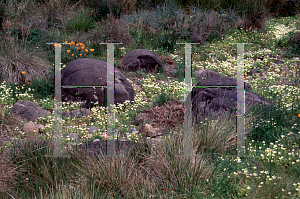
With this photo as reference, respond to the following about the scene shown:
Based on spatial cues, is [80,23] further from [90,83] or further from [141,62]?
[90,83]

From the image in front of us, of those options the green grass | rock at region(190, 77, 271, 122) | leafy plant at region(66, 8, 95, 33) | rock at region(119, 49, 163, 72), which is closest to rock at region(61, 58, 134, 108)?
the green grass

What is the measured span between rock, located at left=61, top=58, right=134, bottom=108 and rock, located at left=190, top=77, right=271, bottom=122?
1449 mm

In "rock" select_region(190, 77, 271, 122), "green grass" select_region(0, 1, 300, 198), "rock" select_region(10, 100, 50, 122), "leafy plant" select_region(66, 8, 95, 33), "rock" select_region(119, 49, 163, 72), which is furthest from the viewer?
"leafy plant" select_region(66, 8, 95, 33)

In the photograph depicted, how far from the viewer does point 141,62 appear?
8094 mm

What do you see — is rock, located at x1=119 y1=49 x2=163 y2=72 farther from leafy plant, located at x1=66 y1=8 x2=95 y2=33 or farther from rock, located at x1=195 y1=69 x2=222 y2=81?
leafy plant, located at x1=66 y1=8 x2=95 y2=33

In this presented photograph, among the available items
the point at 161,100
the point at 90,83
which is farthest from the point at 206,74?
the point at 90,83

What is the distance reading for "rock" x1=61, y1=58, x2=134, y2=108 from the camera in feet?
19.9

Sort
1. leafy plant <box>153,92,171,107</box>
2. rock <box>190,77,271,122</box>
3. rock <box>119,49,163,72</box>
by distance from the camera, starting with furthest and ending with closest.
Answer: rock <box>119,49,163,72</box> < leafy plant <box>153,92,171,107</box> < rock <box>190,77,271,122</box>

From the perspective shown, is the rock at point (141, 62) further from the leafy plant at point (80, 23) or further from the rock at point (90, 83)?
the leafy plant at point (80, 23)

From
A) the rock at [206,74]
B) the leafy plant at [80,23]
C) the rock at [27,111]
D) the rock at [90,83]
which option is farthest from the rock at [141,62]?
the rock at [27,111]

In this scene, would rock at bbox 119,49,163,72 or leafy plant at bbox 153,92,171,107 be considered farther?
rock at bbox 119,49,163,72

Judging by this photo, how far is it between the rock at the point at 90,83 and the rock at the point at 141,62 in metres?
1.62

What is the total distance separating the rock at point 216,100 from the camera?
4.82 metres

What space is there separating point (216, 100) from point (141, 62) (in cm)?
345
